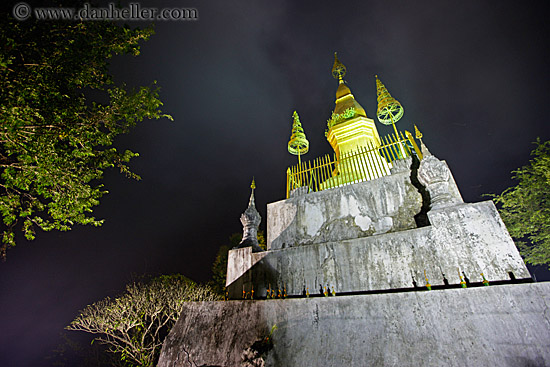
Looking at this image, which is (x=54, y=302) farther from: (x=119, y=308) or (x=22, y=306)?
(x=119, y=308)

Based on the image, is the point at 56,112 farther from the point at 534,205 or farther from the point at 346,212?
the point at 534,205

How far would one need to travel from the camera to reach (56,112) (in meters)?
5.19

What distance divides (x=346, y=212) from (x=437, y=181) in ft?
7.93

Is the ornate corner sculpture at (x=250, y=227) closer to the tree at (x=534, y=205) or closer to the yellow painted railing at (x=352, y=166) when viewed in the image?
the yellow painted railing at (x=352, y=166)

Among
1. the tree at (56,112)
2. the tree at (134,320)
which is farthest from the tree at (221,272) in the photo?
the tree at (56,112)

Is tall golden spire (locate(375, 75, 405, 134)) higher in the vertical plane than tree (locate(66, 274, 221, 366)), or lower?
higher

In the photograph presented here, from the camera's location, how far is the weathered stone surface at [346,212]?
20.0 ft

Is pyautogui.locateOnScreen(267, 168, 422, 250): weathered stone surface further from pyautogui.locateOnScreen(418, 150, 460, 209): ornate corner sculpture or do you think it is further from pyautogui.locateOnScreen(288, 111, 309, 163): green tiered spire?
pyautogui.locateOnScreen(288, 111, 309, 163): green tiered spire

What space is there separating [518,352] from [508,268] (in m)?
1.79

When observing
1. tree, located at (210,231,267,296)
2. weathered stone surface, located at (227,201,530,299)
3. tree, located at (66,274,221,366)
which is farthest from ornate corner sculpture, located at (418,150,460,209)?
Answer: tree, located at (210,231,267,296)

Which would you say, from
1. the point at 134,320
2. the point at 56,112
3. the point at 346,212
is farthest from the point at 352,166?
the point at 134,320

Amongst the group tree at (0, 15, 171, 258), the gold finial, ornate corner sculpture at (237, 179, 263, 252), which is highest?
the gold finial

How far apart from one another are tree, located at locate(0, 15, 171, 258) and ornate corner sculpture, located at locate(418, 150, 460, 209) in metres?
7.28

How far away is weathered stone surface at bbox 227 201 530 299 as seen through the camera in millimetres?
4168
